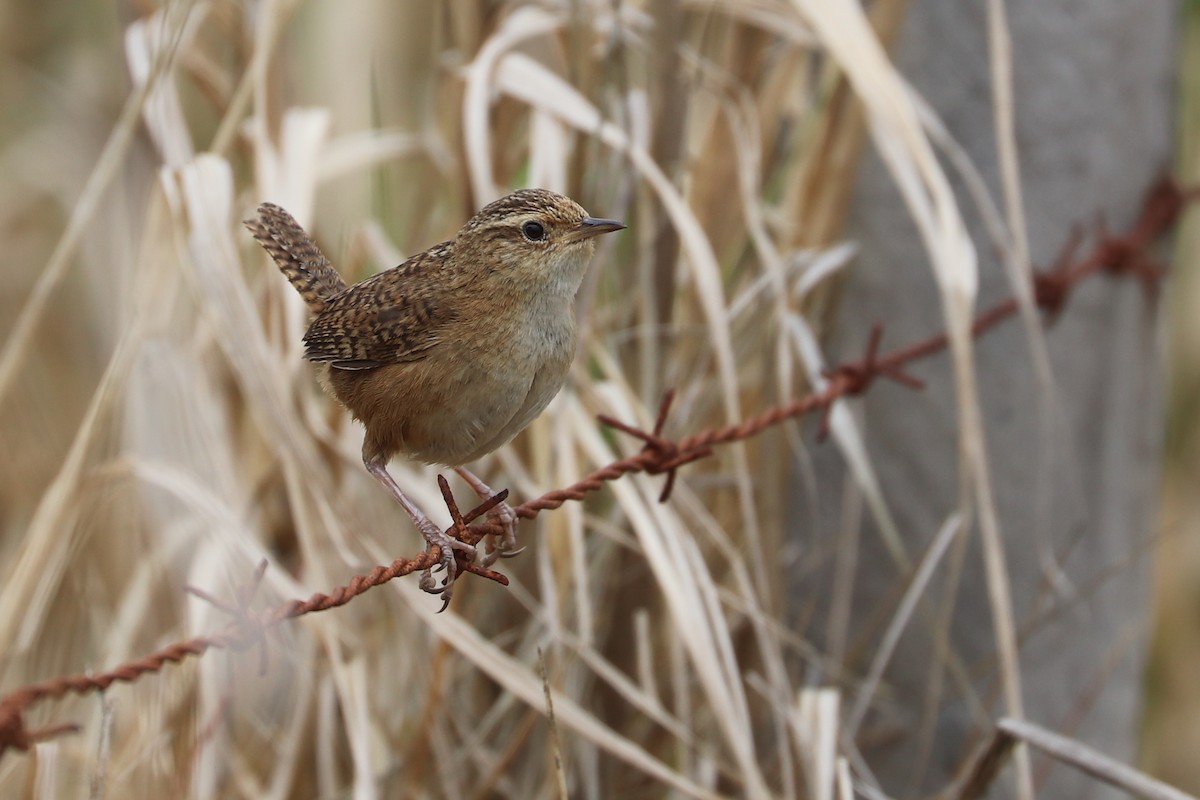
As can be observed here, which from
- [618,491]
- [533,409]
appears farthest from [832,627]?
[533,409]

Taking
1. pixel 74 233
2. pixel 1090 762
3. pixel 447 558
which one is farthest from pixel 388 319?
pixel 1090 762

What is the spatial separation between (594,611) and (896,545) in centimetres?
63

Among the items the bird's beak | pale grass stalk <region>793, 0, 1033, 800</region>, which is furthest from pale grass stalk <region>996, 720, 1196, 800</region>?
the bird's beak

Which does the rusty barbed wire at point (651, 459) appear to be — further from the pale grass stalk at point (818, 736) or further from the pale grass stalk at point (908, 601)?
the pale grass stalk at point (818, 736)

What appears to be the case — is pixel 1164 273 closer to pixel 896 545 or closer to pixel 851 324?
pixel 851 324

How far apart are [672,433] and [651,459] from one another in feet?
2.02

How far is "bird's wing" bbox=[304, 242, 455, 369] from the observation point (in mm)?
2119

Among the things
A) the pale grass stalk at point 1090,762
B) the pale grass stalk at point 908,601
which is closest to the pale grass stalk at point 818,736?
the pale grass stalk at point 908,601

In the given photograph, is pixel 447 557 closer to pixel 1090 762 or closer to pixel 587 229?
pixel 587 229

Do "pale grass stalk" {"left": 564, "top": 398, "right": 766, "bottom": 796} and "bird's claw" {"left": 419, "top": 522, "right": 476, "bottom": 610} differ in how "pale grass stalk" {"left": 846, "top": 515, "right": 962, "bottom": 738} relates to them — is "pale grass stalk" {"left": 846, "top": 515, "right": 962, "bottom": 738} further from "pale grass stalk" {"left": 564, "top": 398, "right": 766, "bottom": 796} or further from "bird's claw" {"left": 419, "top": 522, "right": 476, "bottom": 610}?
"bird's claw" {"left": 419, "top": 522, "right": 476, "bottom": 610}

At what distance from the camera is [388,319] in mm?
2184

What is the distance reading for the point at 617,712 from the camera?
2721 millimetres

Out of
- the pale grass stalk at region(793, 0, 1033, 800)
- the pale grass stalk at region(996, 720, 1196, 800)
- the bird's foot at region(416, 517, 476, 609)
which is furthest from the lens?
the pale grass stalk at region(793, 0, 1033, 800)

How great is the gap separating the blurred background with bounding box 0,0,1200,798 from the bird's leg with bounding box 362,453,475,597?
0.15 m
